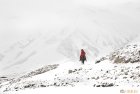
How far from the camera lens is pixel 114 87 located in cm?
3031

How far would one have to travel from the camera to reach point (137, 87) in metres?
28.8

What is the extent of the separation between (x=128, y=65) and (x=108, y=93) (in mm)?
13521

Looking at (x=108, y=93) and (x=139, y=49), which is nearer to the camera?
(x=108, y=93)

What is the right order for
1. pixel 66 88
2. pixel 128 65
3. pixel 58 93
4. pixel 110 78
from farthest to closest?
1. pixel 128 65
2. pixel 110 78
3. pixel 66 88
4. pixel 58 93

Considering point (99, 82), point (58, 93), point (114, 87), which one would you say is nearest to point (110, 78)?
point (99, 82)

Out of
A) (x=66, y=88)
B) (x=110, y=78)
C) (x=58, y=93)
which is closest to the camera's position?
(x=58, y=93)

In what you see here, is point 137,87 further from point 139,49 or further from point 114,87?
point 139,49

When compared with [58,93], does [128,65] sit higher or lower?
higher

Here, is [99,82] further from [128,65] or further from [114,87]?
[128,65]

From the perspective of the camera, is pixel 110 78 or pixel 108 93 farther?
pixel 110 78

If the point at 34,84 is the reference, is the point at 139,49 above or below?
above

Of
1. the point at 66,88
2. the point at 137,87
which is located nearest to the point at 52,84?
the point at 66,88

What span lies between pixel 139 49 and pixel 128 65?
9.90ft

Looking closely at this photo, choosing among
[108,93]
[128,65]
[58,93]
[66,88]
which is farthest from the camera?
[128,65]
